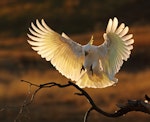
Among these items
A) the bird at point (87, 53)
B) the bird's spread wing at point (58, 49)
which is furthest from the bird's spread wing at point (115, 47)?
the bird's spread wing at point (58, 49)

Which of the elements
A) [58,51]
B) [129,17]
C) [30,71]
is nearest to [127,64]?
[30,71]

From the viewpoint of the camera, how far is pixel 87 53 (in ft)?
16.8

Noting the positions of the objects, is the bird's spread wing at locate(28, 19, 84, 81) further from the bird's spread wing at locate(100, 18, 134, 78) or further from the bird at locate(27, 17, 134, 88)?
the bird's spread wing at locate(100, 18, 134, 78)

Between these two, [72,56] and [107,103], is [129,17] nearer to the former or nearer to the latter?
[107,103]

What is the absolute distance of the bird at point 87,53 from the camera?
5.11 metres

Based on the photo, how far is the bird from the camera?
16.8ft

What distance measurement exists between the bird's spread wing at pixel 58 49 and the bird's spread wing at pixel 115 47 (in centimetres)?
17

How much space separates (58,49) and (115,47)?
361 millimetres

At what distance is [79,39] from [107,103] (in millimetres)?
3268

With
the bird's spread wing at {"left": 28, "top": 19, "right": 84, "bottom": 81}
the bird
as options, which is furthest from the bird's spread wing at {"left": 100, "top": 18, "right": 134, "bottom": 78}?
the bird's spread wing at {"left": 28, "top": 19, "right": 84, "bottom": 81}

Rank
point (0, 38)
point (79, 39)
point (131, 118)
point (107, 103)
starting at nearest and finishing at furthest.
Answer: point (131, 118)
point (107, 103)
point (79, 39)
point (0, 38)

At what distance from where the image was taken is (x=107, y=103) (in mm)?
12125

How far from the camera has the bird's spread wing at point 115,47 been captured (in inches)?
205

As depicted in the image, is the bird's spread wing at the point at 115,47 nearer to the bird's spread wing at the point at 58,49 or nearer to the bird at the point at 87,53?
the bird at the point at 87,53
